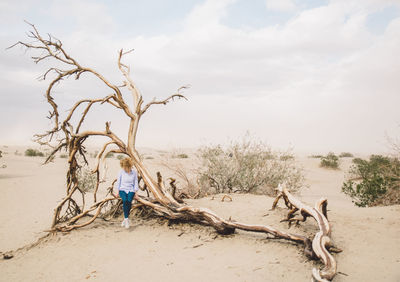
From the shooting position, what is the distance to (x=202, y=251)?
4.87 meters

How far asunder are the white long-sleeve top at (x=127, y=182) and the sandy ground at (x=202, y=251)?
0.77 metres

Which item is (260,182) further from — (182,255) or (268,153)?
(182,255)

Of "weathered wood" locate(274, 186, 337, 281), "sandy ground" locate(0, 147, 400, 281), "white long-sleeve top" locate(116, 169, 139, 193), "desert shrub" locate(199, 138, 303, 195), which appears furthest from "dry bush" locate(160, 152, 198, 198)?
"weathered wood" locate(274, 186, 337, 281)

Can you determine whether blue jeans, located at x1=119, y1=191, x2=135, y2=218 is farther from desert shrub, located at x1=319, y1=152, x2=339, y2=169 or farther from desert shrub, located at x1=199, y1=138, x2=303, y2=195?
desert shrub, located at x1=319, y1=152, x2=339, y2=169

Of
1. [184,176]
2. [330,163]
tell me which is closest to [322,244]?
[184,176]

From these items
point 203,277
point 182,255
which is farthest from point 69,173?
point 203,277

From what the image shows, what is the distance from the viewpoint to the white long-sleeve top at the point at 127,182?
19.8 ft

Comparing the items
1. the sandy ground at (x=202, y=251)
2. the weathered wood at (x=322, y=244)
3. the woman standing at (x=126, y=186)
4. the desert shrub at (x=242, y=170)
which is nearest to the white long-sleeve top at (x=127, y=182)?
the woman standing at (x=126, y=186)

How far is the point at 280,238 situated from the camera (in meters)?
4.81

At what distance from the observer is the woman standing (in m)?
6.03

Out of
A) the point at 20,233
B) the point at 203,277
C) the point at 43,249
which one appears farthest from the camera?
the point at 20,233

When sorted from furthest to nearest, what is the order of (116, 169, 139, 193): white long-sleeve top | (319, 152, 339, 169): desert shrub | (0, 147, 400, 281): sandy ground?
(319, 152, 339, 169): desert shrub, (116, 169, 139, 193): white long-sleeve top, (0, 147, 400, 281): sandy ground

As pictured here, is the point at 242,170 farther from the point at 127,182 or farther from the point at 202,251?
the point at 202,251

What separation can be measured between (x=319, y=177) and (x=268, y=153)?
11253 mm
